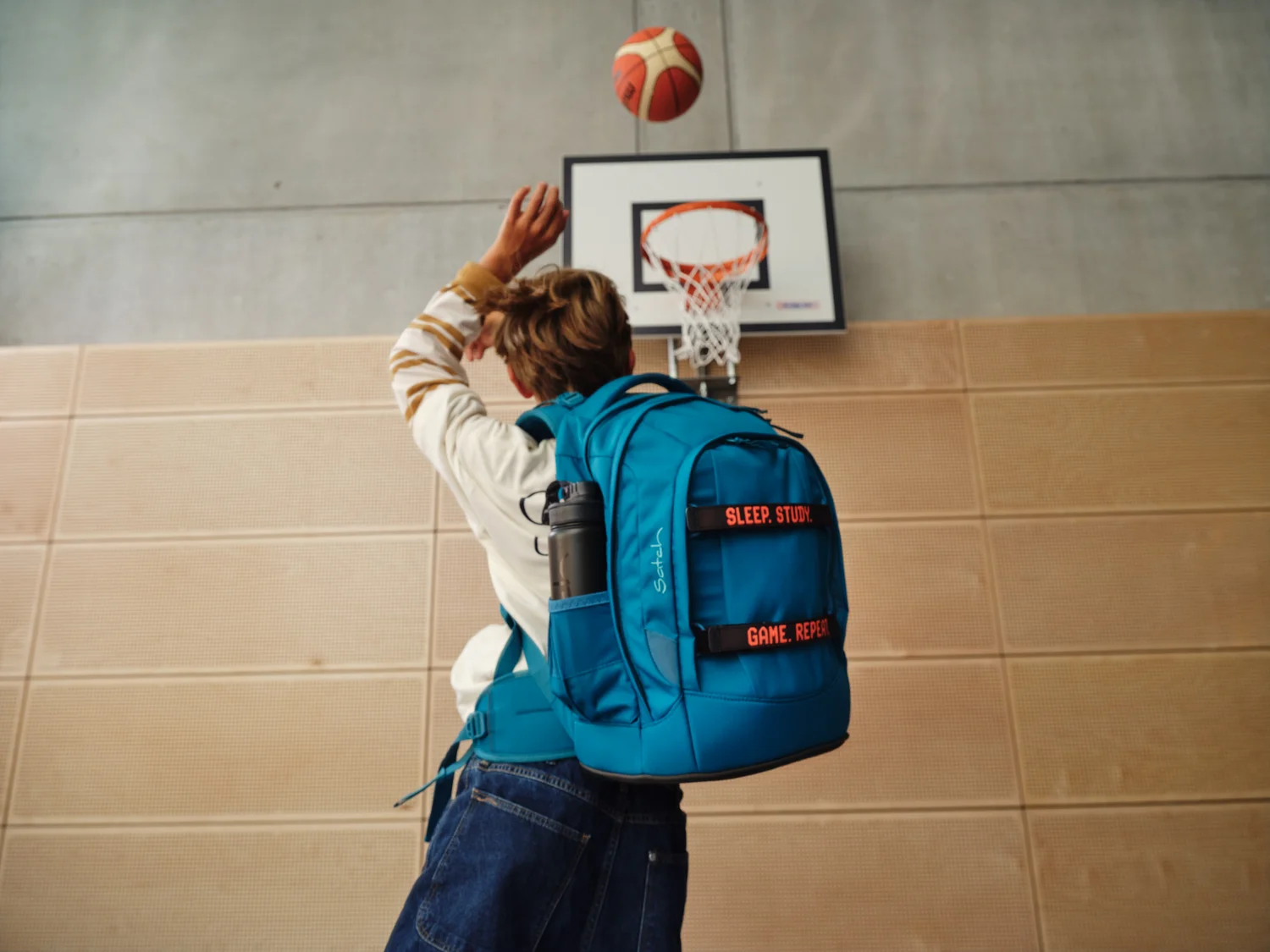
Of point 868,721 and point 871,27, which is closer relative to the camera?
point 868,721

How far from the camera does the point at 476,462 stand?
3.59ft

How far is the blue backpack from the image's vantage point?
0.88 meters

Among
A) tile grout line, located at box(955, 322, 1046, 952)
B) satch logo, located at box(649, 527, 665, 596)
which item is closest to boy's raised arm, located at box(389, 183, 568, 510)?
satch logo, located at box(649, 527, 665, 596)

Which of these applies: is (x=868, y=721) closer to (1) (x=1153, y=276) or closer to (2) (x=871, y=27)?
(1) (x=1153, y=276)

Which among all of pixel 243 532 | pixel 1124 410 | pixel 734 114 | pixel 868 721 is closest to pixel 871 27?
pixel 734 114

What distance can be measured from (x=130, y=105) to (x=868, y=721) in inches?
140

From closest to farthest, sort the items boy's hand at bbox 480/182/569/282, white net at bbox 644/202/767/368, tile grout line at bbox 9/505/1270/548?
boy's hand at bbox 480/182/569/282
white net at bbox 644/202/767/368
tile grout line at bbox 9/505/1270/548

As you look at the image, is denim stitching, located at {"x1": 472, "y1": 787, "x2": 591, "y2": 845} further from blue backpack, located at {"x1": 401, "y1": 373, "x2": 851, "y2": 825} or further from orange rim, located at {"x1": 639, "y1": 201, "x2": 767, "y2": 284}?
orange rim, located at {"x1": 639, "y1": 201, "x2": 767, "y2": 284}

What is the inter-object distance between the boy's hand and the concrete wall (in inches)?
59.1

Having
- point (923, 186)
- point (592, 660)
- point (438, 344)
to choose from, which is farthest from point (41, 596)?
point (923, 186)

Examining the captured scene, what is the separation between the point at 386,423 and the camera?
8.73ft

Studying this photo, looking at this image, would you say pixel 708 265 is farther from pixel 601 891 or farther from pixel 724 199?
pixel 601 891

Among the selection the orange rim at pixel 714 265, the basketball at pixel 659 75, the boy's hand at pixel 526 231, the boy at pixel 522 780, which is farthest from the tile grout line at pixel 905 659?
the basketball at pixel 659 75

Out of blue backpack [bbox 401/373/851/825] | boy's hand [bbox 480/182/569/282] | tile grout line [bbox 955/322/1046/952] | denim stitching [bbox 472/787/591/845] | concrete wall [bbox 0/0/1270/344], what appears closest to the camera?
blue backpack [bbox 401/373/851/825]
